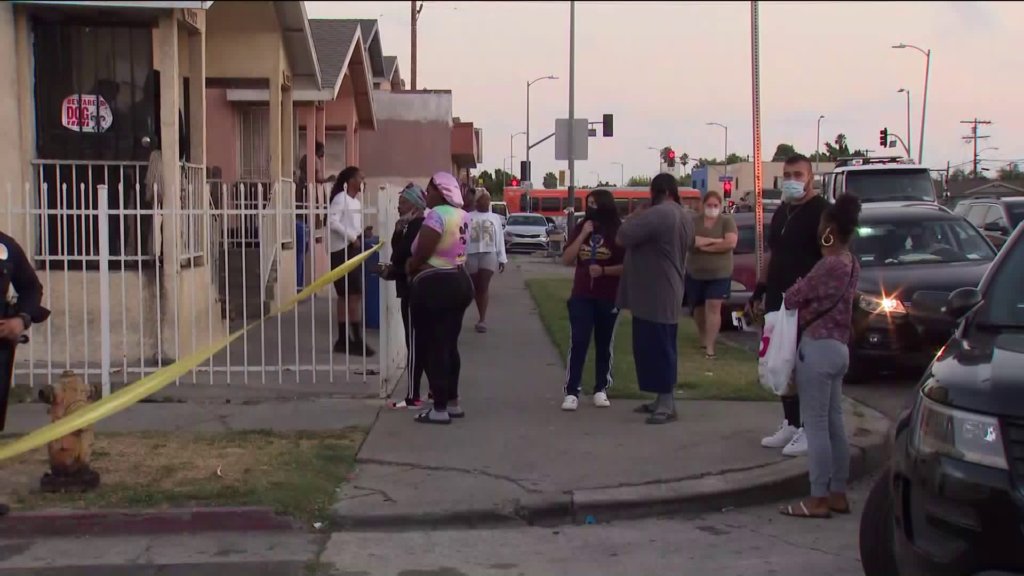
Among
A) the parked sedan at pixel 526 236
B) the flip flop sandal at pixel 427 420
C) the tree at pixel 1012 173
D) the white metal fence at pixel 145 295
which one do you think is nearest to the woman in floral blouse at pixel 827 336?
the flip flop sandal at pixel 427 420

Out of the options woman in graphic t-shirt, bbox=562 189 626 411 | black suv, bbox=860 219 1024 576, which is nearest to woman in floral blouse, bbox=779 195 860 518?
black suv, bbox=860 219 1024 576

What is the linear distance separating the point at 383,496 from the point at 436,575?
108 cm

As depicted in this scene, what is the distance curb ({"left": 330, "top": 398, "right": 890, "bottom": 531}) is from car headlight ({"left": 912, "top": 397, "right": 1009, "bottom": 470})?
2.23 m

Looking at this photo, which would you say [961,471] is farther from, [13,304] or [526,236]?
[526,236]

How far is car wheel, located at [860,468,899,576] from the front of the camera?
14.7 feet

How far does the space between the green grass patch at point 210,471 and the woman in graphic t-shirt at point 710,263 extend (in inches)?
182

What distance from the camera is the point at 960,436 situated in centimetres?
380

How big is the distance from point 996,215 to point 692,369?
10.8 meters

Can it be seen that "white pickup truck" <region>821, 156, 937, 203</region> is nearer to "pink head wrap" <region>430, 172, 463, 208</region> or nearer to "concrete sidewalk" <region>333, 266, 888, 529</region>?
"concrete sidewalk" <region>333, 266, 888, 529</region>

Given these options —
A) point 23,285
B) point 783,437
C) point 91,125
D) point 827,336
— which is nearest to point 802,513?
point 827,336

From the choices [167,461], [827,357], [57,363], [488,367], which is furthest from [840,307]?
[57,363]

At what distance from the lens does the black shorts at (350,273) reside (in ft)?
31.7

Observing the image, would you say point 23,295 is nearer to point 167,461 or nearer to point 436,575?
point 167,461

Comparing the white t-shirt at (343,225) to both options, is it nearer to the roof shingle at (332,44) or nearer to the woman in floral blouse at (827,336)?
the woman in floral blouse at (827,336)
